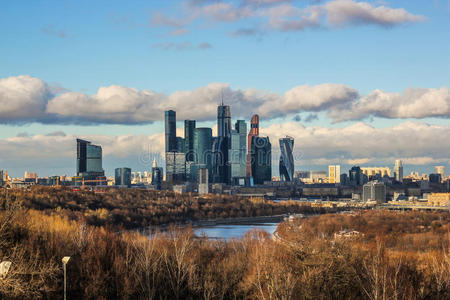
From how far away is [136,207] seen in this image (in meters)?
123

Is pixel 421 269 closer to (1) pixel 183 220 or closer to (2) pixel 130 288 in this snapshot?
(2) pixel 130 288

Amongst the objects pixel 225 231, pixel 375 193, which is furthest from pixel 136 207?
pixel 375 193

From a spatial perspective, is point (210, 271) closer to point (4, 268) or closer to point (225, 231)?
point (4, 268)

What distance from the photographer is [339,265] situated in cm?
2742

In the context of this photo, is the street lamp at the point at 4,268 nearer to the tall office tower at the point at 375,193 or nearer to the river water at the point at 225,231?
the river water at the point at 225,231

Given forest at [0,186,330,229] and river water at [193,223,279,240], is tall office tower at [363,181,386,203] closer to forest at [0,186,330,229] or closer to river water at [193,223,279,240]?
forest at [0,186,330,229]

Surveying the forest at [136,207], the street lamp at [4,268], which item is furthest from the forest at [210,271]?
the forest at [136,207]

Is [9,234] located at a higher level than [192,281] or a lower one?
higher

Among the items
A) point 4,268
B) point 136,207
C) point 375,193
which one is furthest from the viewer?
point 375,193

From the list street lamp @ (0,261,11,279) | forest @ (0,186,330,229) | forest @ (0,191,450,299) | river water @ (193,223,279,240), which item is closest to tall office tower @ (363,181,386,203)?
forest @ (0,186,330,229)

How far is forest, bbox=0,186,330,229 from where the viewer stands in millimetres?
97000

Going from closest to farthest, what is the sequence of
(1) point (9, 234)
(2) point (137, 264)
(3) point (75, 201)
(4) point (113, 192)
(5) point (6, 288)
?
(5) point (6, 288) → (1) point (9, 234) → (2) point (137, 264) → (3) point (75, 201) → (4) point (113, 192)

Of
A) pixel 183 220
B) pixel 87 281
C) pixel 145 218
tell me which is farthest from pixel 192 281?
pixel 183 220

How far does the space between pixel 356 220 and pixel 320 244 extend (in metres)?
68.4
